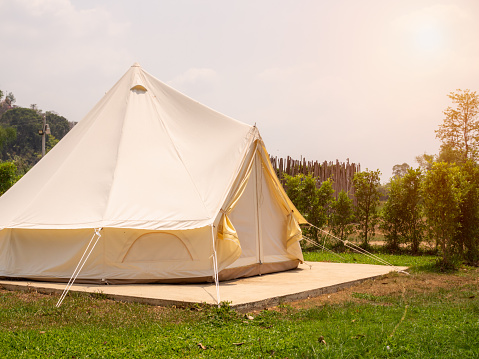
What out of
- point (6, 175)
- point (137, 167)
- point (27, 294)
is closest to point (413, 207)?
point (137, 167)

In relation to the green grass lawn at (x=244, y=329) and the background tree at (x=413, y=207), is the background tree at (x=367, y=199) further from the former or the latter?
the green grass lawn at (x=244, y=329)

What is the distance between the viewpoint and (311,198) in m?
14.0

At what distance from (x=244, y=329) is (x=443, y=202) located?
21.3ft

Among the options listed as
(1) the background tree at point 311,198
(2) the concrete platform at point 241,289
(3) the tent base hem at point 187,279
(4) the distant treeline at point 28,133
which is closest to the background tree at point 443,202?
(2) the concrete platform at point 241,289

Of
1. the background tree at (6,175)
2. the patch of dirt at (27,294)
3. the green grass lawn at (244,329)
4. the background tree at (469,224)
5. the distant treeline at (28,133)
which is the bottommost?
the patch of dirt at (27,294)

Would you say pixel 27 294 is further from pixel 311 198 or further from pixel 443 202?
pixel 311 198

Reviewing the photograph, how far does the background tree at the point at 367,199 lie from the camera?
44.7ft

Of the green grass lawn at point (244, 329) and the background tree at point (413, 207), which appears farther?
the background tree at point (413, 207)

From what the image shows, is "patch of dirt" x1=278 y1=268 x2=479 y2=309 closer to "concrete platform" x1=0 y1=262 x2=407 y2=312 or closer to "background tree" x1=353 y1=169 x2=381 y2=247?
"concrete platform" x1=0 y1=262 x2=407 y2=312

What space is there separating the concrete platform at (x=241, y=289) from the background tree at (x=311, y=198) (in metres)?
4.74

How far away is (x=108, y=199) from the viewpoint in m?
7.66

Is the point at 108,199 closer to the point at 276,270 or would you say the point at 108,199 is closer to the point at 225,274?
the point at 225,274

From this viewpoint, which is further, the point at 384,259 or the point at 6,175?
the point at 6,175

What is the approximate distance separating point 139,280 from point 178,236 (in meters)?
0.89
